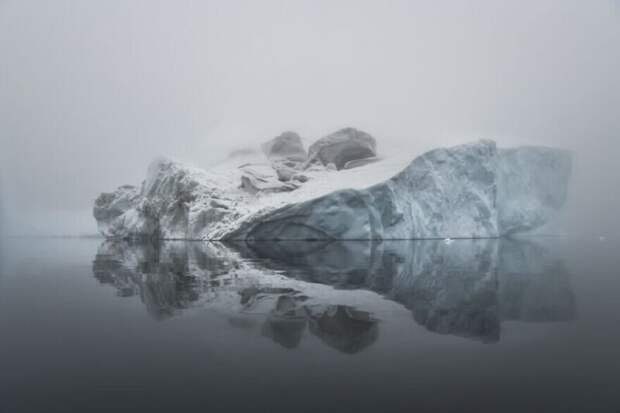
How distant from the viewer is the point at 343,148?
23.4 meters

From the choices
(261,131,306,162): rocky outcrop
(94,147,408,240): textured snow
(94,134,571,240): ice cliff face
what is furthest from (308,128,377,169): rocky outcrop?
(261,131,306,162): rocky outcrop

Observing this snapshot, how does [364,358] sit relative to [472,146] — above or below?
below

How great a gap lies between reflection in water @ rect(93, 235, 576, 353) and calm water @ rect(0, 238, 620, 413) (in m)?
0.03

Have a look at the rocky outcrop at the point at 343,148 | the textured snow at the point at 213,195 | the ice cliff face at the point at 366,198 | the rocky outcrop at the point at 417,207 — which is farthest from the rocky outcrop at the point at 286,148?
the rocky outcrop at the point at 417,207

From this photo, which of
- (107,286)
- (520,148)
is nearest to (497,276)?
(107,286)

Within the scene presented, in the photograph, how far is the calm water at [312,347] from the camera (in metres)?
1.93

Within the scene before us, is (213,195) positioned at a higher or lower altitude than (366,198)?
higher

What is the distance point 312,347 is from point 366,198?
1180 cm

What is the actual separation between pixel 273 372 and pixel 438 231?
14.9 meters

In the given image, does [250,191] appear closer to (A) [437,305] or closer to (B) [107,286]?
(B) [107,286]

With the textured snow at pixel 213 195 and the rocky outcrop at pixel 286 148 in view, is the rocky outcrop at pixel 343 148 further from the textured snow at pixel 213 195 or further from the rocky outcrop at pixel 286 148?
the rocky outcrop at pixel 286 148

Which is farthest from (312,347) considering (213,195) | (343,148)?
(343,148)

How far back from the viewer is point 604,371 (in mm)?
2207

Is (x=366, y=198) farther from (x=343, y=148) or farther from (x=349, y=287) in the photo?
(x=343, y=148)
